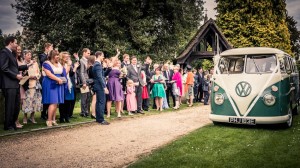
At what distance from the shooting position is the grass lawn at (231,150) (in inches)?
201

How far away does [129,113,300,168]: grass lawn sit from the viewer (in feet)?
16.8

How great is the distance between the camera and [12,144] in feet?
22.7

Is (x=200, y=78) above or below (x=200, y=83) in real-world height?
above

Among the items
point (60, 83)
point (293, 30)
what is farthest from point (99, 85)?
point (293, 30)

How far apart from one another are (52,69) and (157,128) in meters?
3.86

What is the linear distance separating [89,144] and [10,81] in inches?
138

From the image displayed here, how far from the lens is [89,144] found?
6930 mm

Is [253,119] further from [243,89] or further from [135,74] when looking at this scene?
[135,74]

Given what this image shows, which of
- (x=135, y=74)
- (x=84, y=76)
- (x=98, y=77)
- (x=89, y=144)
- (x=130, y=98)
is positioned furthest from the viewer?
(x=135, y=74)

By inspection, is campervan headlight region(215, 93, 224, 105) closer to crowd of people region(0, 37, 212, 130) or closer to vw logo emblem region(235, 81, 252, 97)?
vw logo emblem region(235, 81, 252, 97)

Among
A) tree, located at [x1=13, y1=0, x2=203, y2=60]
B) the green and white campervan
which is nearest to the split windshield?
the green and white campervan

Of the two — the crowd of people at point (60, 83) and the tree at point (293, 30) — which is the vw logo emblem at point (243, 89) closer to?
the crowd of people at point (60, 83)

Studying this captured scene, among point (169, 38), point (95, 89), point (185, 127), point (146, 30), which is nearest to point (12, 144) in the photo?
point (95, 89)

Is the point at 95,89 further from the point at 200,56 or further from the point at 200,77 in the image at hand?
the point at 200,56
